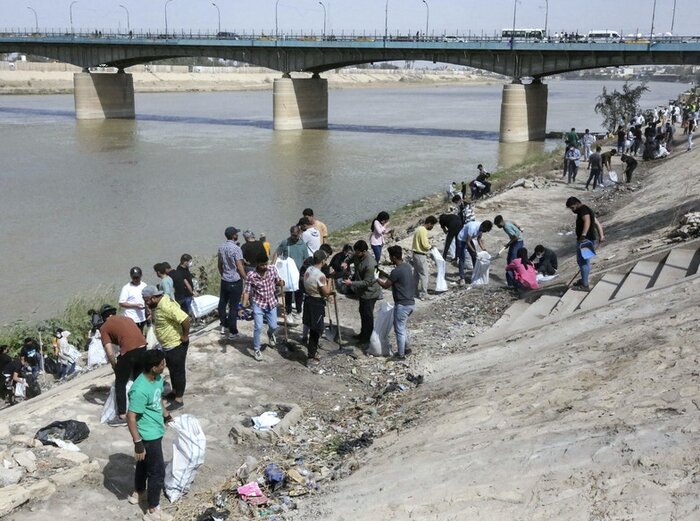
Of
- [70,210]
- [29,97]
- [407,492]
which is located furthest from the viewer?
[29,97]

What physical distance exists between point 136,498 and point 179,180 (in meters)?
30.0

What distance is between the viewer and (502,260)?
15.0 metres

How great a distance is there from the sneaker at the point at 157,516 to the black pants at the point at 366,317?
13.8 feet

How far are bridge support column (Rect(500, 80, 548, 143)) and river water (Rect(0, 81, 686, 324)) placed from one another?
136 centimetres

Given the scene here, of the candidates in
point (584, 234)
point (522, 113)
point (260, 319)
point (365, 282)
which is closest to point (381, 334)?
point (365, 282)

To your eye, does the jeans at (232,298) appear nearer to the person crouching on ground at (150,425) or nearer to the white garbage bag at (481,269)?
the person crouching on ground at (150,425)

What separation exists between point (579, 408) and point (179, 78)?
127 metres

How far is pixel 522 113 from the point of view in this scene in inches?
2078

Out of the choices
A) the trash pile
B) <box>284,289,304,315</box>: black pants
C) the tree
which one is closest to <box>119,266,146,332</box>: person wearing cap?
<box>284,289,304,315</box>: black pants

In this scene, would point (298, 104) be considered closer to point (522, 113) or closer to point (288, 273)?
point (522, 113)

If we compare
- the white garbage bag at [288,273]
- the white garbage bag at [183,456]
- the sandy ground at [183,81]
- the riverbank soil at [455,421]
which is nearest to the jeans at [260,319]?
the riverbank soil at [455,421]

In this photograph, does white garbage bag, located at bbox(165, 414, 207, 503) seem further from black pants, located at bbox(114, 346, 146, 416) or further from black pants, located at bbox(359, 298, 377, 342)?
black pants, located at bbox(359, 298, 377, 342)

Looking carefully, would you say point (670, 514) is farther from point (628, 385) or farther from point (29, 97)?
point (29, 97)

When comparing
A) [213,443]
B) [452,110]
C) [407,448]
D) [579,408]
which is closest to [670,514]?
[579,408]
